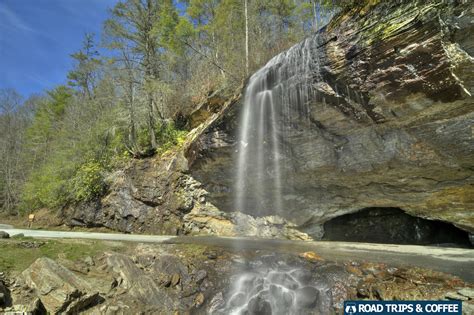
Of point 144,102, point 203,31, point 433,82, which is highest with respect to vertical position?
point 203,31

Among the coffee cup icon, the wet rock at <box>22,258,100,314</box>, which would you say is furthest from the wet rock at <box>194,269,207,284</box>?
the coffee cup icon

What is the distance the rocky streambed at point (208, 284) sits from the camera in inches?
185

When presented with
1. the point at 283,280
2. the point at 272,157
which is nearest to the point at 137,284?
the point at 283,280

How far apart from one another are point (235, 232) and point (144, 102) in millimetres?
8908

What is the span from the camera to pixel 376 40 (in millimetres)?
6582

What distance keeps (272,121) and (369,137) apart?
3060mm

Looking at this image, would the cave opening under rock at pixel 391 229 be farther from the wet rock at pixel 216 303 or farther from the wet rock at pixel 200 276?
the wet rock at pixel 216 303

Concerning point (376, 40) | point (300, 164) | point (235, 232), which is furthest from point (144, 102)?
point (376, 40)

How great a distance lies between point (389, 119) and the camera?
739 centimetres

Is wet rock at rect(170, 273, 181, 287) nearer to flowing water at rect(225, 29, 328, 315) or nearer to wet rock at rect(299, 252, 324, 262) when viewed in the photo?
flowing water at rect(225, 29, 328, 315)

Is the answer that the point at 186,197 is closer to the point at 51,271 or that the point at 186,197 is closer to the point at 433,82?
the point at 51,271

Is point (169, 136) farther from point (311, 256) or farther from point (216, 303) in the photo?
point (216, 303)

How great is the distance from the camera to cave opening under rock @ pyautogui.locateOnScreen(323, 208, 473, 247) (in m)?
9.55

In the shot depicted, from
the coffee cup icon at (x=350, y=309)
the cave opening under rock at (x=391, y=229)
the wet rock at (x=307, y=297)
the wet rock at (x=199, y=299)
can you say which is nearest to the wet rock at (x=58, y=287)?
the wet rock at (x=199, y=299)
